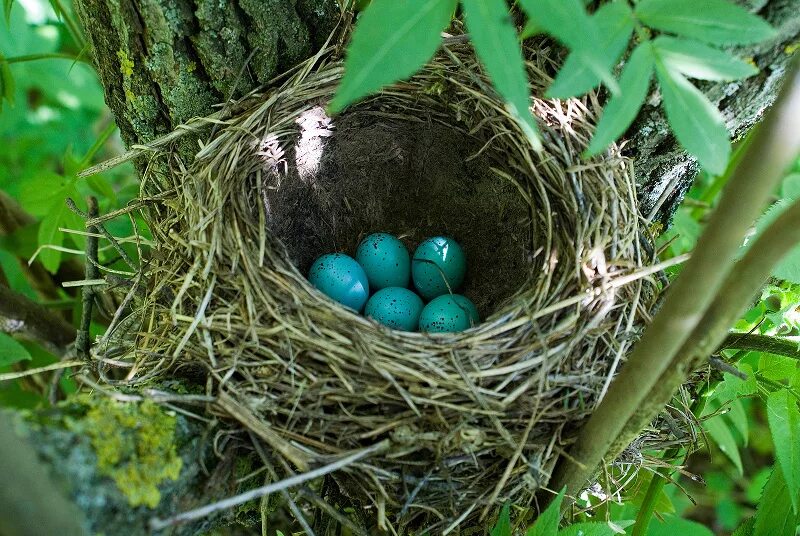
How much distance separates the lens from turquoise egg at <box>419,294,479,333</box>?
171cm

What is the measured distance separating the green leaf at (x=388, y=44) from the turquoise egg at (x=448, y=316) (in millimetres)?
1006

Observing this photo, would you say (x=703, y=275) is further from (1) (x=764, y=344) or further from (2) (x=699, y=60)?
(1) (x=764, y=344)

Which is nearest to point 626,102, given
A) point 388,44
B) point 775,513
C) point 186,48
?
point 388,44

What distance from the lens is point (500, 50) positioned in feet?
2.49

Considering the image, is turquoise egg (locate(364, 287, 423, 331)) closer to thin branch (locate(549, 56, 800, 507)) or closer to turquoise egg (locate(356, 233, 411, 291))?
turquoise egg (locate(356, 233, 411, 291))

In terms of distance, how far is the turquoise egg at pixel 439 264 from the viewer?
6.26ft

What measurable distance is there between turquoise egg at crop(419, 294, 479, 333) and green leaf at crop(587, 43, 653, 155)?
2.72 feet

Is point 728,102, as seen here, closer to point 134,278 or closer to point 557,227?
point 557,227

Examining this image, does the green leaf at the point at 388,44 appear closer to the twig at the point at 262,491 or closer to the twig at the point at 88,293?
the twig at the point at 262,491

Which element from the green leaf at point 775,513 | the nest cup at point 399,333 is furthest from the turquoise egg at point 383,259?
the green leaf at point 775,513

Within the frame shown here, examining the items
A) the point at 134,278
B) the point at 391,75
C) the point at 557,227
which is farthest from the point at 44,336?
the point at 391,75

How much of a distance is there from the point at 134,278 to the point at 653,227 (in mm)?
1131

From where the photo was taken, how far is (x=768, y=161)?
715mm

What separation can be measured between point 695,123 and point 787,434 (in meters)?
0.67
